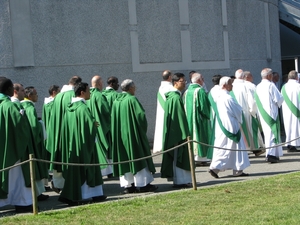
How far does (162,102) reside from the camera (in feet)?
55.5

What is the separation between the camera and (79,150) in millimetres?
11484

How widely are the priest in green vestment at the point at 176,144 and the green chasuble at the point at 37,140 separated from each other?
212cm

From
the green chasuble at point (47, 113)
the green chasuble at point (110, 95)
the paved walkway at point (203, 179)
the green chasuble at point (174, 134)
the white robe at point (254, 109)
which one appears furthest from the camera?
the white robe at point (254, 109)

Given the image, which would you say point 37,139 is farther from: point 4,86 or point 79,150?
point 4,86

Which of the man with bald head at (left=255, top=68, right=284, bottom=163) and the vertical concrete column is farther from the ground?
the vertical concrete column

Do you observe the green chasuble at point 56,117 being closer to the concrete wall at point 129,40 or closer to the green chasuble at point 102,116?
the green chasuble at point 102,116

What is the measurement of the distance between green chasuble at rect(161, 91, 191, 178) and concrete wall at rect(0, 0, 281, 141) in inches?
231

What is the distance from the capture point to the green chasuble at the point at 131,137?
1250cm

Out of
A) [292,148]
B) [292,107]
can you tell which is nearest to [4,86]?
[292,107]

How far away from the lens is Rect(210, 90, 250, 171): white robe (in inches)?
531

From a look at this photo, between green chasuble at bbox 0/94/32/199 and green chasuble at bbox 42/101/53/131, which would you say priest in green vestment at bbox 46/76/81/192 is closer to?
green chasuble at bbox 42/101/53/131

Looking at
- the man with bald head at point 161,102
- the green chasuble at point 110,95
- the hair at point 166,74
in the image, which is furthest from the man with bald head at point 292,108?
the green chasuble at point 110,95

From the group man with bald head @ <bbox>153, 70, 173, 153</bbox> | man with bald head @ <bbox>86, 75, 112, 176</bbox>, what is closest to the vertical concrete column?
man with bald head @ <bbox>153, 70, 173, 153</bbox>

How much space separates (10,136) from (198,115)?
19.5 ft
